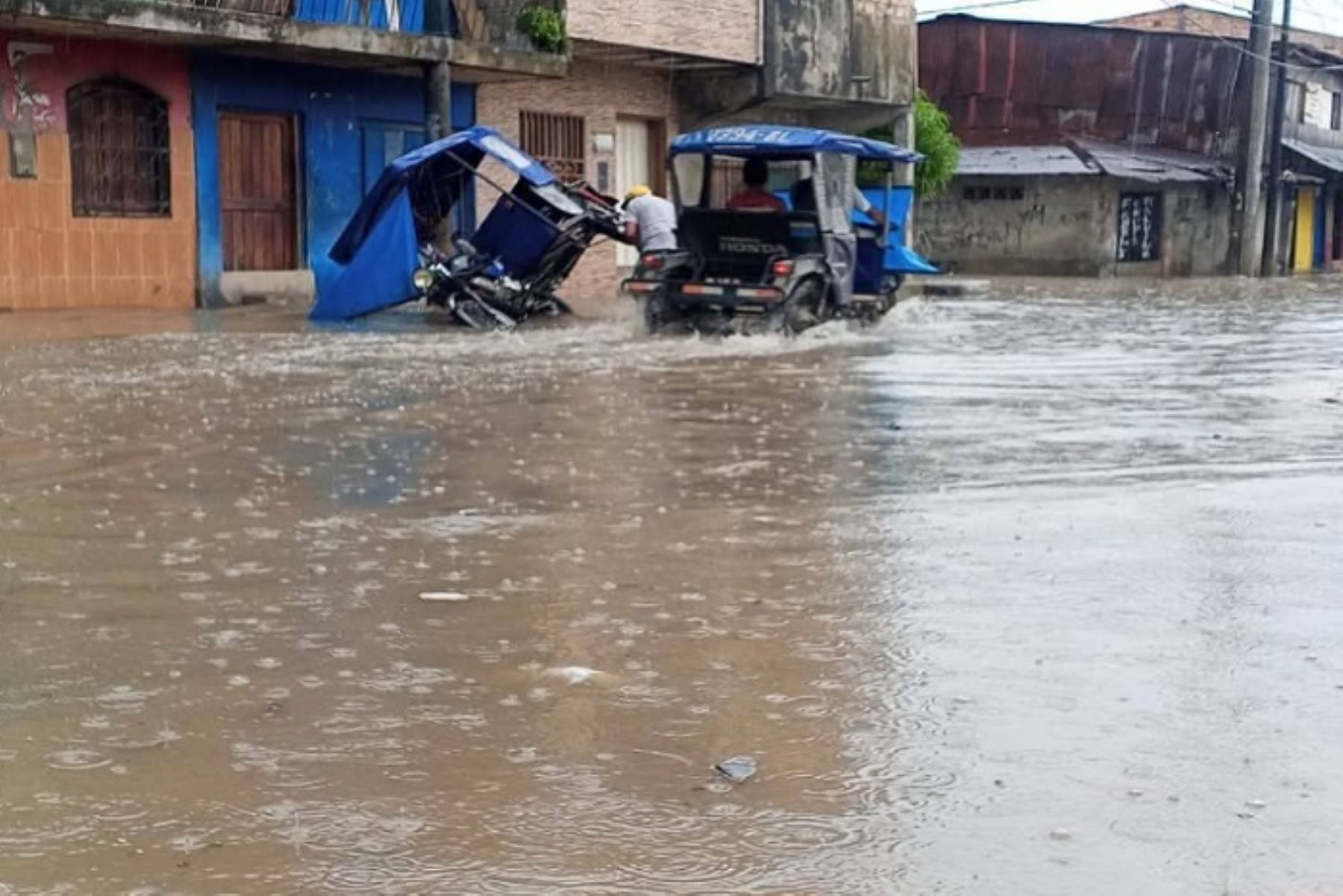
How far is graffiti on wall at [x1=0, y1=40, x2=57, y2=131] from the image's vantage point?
668 inches

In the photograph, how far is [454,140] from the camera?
16.4 meters

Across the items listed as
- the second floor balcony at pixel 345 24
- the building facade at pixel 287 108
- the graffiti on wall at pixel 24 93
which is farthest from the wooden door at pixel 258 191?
the graffiti on wall at pixel 24 93

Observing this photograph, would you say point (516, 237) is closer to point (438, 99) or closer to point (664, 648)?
point (438, 99)

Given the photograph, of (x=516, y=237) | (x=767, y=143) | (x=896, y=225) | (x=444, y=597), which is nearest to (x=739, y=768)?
(x=444, y=597)

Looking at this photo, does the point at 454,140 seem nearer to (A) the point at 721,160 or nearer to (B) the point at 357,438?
(A) the point at 721,160

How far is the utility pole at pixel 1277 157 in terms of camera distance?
1480 inches

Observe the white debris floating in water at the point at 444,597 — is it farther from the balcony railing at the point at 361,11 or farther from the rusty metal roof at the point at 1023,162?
the rusty metal roof at the point at 1023,162

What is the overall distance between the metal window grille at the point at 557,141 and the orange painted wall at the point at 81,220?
5.88 meters

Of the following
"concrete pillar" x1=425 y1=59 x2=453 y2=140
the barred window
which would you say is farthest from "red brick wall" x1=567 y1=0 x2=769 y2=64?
the barred window

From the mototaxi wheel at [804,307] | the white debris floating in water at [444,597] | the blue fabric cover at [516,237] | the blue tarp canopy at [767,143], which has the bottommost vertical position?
the white debris floating in water at [444,597]

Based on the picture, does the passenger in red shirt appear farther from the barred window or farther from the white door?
the white door

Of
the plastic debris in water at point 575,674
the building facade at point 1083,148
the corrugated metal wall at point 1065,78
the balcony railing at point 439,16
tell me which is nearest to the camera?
the plastic debris in water at point 575,674

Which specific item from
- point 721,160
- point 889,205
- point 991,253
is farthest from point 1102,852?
point 991,253

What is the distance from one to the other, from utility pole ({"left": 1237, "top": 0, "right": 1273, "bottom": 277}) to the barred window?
2358 cm
